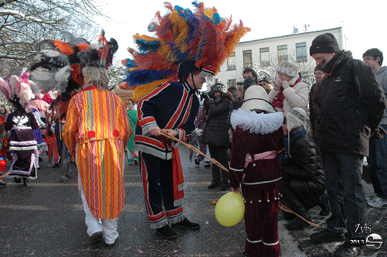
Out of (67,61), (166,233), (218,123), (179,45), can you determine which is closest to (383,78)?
(218,123)

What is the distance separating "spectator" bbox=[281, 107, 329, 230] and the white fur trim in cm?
85

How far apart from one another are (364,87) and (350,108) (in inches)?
8.4

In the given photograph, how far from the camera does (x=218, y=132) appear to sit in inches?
205

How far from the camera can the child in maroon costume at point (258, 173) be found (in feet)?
8.29

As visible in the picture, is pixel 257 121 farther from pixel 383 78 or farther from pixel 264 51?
pixel 264 51

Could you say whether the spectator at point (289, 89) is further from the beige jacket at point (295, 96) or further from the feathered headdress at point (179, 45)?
the feathered headdress at point (179, 45)

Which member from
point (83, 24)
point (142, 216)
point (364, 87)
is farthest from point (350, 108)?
point (83, 24)

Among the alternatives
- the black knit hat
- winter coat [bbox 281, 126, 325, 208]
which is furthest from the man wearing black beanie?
winter coat [bbox 281, 126, 325, 208]

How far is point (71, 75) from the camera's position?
135 inches

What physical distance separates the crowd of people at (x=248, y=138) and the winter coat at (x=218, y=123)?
140 cm

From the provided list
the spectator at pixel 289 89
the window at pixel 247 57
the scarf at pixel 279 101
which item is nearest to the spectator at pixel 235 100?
the scarf at pixel 279 101

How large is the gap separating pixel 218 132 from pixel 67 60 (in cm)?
279

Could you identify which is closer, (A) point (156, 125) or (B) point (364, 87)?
(B) point (364, 87)

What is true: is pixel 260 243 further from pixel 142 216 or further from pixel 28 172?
pixel 28 172
